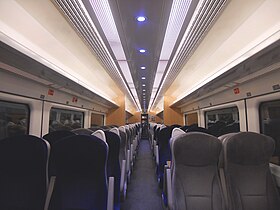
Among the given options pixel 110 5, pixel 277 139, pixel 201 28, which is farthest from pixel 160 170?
pixel 110 5

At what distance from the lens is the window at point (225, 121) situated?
4.23m

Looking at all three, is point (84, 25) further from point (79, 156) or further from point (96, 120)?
point (96, 120)

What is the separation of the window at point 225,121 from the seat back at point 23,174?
3.32 meters

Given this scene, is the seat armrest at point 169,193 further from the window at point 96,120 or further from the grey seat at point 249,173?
the window at point 96,120

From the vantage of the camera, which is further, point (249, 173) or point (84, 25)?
point (84, 25)

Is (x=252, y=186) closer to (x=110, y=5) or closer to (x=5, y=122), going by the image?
(x=110, y=5)

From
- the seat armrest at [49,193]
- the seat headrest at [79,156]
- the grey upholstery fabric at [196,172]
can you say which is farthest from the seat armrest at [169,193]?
the seat armrest at [49,193]

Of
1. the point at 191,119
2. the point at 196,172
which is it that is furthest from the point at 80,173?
the point at 191,119

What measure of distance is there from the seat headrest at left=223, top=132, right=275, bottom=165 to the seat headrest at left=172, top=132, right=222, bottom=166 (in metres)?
0.14

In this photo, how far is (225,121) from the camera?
491cm

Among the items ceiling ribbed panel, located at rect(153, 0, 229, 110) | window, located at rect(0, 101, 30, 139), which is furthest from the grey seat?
window, located at rect(0, 101, 30, 139)

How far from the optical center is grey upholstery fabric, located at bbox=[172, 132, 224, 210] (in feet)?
6.38

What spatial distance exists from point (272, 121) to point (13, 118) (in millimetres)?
4359

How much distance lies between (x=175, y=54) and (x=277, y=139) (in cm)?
229
